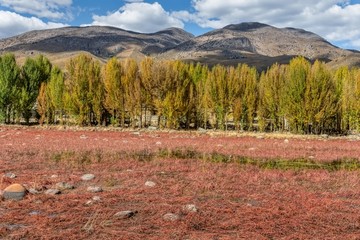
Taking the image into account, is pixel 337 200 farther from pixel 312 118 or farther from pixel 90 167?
pixel 312 118

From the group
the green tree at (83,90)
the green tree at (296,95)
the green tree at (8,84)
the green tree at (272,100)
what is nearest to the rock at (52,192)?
the green tree at (296,95)

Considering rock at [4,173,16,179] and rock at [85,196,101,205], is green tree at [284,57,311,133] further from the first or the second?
rock at [85,196,101,205]

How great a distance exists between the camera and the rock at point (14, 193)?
414 inches

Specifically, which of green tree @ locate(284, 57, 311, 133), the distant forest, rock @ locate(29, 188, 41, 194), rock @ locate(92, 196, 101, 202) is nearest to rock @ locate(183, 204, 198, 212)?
rock @ locate(92, 196, 101, 202)

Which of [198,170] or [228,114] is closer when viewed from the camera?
[198,170]

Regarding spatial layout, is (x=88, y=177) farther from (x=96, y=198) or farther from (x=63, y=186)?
(x=96, y=198)

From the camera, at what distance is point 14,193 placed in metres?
10.6

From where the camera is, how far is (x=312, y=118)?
48.8 metres

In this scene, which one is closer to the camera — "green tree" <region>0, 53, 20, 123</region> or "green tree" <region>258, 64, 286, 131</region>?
"green tree" <region>258, 64, 286, 131</region>

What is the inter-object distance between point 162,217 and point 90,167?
816 cm

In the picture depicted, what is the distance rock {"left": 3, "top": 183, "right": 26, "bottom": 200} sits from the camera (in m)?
10.5

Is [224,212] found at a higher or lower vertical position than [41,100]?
lower

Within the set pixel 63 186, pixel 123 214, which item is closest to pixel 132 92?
pixel 63 186

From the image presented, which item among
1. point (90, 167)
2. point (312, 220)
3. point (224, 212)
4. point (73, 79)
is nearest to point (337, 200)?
point (312, 220)
